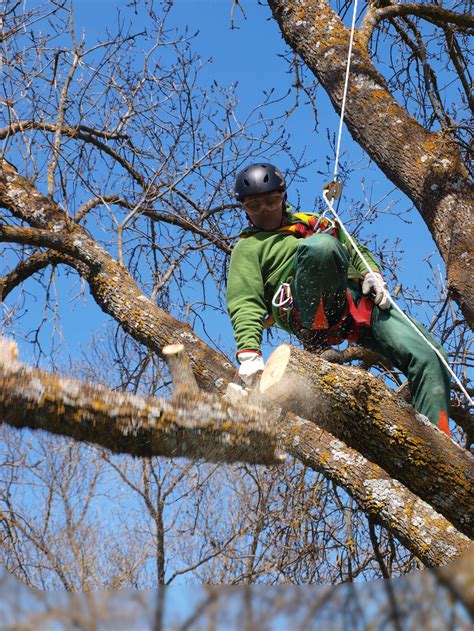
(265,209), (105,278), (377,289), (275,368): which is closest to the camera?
(275,368)

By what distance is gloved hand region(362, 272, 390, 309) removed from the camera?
12.2 ft

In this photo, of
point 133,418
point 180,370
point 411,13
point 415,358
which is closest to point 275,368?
point 180,370

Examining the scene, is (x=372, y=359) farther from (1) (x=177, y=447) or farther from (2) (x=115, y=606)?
(2) (x=115, y=606)

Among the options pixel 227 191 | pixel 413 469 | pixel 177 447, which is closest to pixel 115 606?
pixel 177 447

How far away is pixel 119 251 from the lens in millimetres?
4879

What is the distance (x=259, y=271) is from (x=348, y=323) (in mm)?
495

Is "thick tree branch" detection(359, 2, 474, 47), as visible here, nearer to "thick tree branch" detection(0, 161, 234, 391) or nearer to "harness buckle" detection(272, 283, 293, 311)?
"harness buckle" detection(272, 283, 293, 311)

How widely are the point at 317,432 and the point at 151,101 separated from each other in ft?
10.7

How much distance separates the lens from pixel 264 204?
3.99 m

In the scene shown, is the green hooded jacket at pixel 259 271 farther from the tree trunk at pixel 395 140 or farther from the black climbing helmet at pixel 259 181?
the tree trunk at pixel 395 140

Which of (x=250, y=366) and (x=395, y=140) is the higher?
(x=395, y=140)

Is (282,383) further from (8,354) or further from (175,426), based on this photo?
(8,354)

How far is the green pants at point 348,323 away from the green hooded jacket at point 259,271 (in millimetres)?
167

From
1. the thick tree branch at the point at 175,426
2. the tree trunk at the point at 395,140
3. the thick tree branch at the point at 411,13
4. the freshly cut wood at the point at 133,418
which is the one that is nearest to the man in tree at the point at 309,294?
the tree trunk at the point at 395,140
